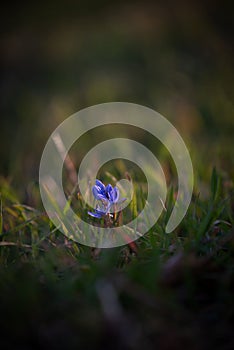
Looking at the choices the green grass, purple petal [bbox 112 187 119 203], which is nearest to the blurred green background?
purple petal [bbox 112 187 119 203]

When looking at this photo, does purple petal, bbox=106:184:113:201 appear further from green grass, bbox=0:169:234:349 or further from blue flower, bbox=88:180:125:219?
green grass, bbox=0:169:234:349

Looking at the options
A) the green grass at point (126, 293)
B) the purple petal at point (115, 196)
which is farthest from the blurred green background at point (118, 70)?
the green grass at point (126, 293)

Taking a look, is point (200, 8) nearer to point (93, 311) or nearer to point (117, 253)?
point (117, 253)

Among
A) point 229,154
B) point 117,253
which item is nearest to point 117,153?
point 229,154

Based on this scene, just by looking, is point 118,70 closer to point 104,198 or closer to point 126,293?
point 104,198

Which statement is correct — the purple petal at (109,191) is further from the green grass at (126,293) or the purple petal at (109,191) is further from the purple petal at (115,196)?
the green grass at (126,293)

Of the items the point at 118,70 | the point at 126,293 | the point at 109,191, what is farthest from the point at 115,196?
the point at 118,70

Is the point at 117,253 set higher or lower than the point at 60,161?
lower
